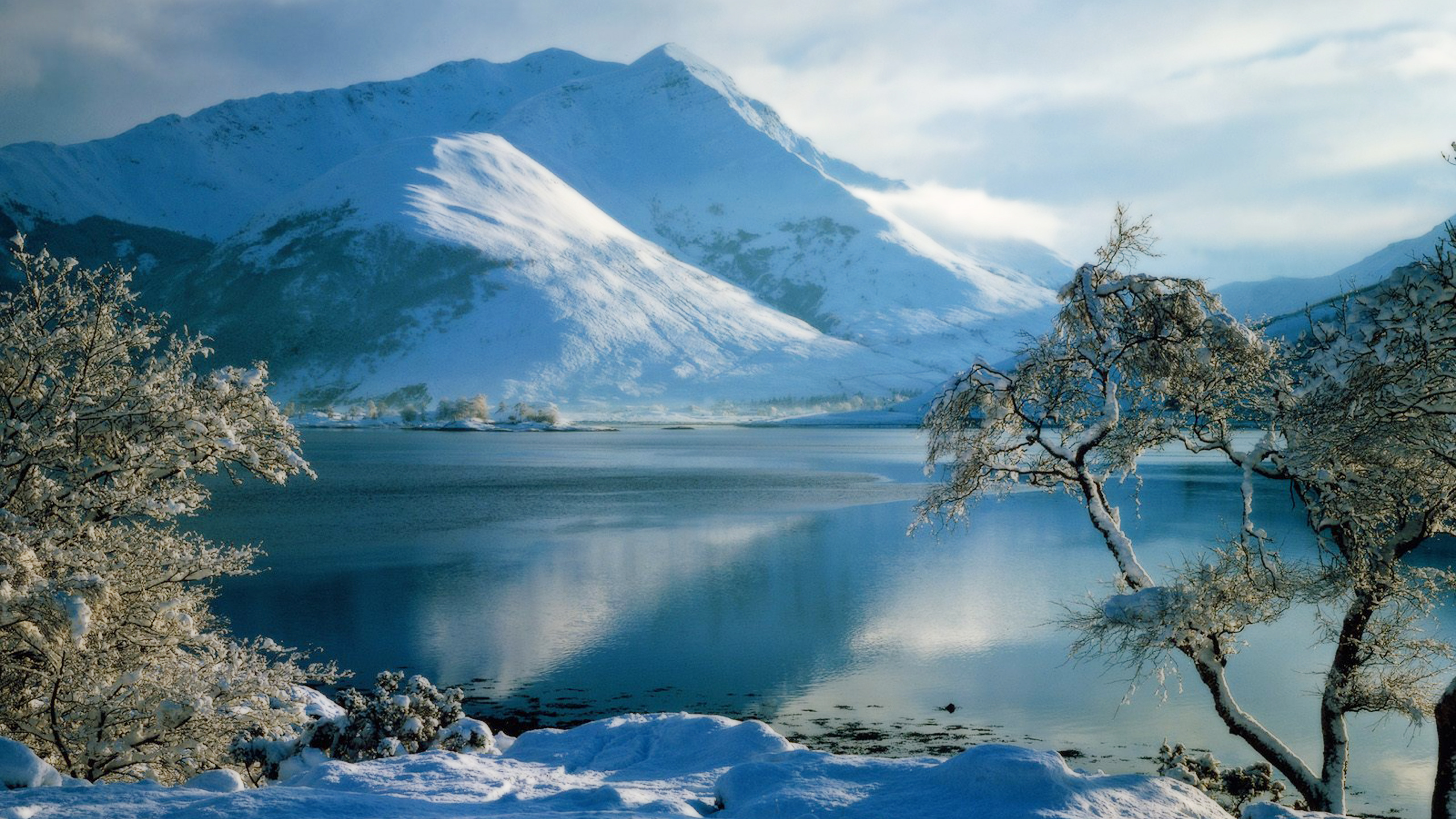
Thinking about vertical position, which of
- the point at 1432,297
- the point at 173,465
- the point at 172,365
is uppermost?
the point at 1432,297

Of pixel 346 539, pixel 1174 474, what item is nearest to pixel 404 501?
pixel 346 539

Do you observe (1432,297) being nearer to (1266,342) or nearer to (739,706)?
(1266,342)

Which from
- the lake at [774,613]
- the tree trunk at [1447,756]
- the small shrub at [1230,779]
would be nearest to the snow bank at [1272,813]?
the tree trunk at [1447,756]

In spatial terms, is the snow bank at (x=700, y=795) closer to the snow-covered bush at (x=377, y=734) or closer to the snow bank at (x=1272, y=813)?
the snow bank at (x=1272, y=813)

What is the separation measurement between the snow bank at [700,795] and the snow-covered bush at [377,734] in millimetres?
5514

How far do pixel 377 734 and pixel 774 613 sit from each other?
2395 centimetres

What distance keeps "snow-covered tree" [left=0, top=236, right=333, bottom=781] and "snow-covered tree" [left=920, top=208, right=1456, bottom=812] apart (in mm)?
12778

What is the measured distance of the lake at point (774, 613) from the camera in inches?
1070

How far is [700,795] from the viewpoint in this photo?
14133mm

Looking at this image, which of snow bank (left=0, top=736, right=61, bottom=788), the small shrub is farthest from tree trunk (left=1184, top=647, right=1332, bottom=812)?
snow bank (left=0, top=736, right=61, bottom=788)

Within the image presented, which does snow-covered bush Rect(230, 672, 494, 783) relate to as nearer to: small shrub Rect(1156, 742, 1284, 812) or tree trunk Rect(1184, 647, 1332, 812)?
tree trunk Rect(1184, 647, 1332, 812)

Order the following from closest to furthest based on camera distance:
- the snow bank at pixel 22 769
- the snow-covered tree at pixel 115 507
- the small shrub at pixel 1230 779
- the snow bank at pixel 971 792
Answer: the snow bank at pixel 971 792 < the snow bank at pixel 22 769 < the snow-covered tree at pixel 115 507 < the small shrub at pixel 1230 779

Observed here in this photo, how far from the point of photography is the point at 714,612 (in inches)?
1647

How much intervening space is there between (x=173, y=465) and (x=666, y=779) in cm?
962
